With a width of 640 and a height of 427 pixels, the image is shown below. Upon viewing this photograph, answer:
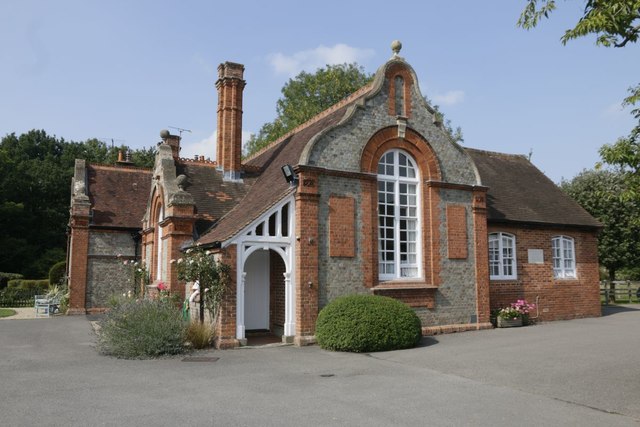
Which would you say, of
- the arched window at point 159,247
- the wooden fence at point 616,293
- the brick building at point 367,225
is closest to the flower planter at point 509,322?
the brick building at point 367,225

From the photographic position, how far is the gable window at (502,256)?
18.6m

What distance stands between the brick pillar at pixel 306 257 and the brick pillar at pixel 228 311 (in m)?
1.63

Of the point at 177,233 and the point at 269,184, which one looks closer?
the point at 177,233

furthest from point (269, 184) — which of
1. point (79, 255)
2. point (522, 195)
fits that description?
point (79, 255)

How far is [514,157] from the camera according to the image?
24844 millimetres

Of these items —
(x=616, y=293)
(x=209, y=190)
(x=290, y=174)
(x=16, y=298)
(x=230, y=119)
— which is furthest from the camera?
(x=616, y=293)

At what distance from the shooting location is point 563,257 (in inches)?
803

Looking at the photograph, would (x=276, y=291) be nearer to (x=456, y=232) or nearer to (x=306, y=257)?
(x=306, y=257)

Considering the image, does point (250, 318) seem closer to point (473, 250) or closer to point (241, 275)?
point (241, 275)

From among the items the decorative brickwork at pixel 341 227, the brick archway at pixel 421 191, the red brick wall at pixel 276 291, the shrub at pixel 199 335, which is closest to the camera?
the shrub at pixel 199 335

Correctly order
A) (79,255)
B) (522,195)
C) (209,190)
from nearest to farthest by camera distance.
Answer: (209,190), (522,195), (79,255)

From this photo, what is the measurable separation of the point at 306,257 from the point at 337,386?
5281 mm

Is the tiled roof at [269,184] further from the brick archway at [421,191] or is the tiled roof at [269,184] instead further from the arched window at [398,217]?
the arched window at [398,217]

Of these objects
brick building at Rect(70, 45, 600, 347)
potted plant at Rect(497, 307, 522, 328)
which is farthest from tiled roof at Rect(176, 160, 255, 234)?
potted plant at Rect(497, 307, 522, 328)
